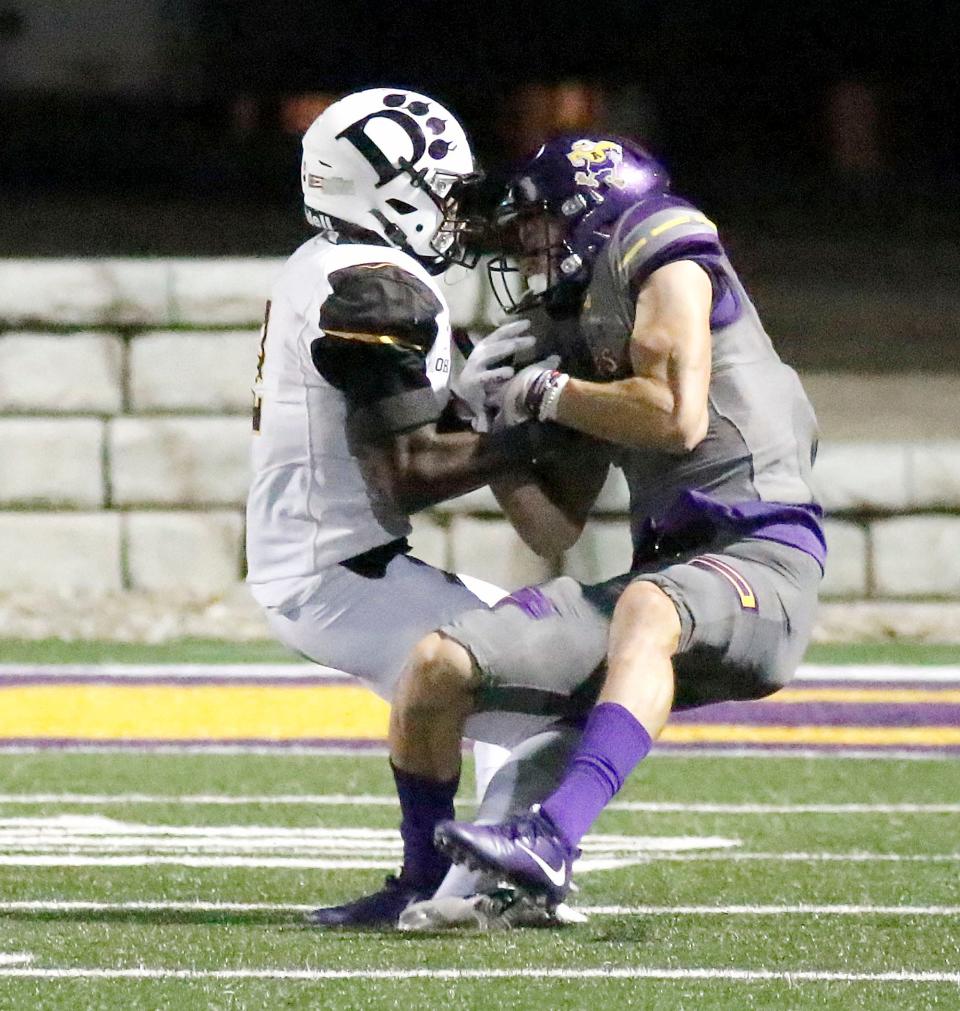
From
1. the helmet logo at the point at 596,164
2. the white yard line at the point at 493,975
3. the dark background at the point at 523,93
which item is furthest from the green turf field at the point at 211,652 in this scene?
the dark background at the point at 523,93

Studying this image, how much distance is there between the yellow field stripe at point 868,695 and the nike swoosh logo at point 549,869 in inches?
154

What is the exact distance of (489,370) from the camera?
4254 mm

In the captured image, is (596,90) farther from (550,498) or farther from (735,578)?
(735,578)

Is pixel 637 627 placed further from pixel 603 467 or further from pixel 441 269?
pixel 441 269

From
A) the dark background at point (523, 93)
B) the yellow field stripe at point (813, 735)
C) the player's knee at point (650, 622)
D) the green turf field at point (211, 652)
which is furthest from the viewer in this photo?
the dark background at point (523, 93)

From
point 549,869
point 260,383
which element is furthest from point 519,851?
point 260,383

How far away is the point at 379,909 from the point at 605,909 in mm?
422

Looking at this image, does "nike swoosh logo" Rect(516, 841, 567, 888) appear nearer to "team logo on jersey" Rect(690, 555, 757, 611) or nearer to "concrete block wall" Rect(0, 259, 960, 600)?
"team logo on jersey" Rect(690, 555, 757, 611)

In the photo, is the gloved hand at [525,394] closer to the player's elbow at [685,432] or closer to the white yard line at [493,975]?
the player's elbow at [685,432]

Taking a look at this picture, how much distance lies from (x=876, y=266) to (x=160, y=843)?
1238 cm

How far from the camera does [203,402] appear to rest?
8.93 metres

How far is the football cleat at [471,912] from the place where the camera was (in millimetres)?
4074

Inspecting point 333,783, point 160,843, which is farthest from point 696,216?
point 333,783

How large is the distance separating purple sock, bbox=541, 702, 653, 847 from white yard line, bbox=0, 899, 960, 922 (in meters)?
0.53
